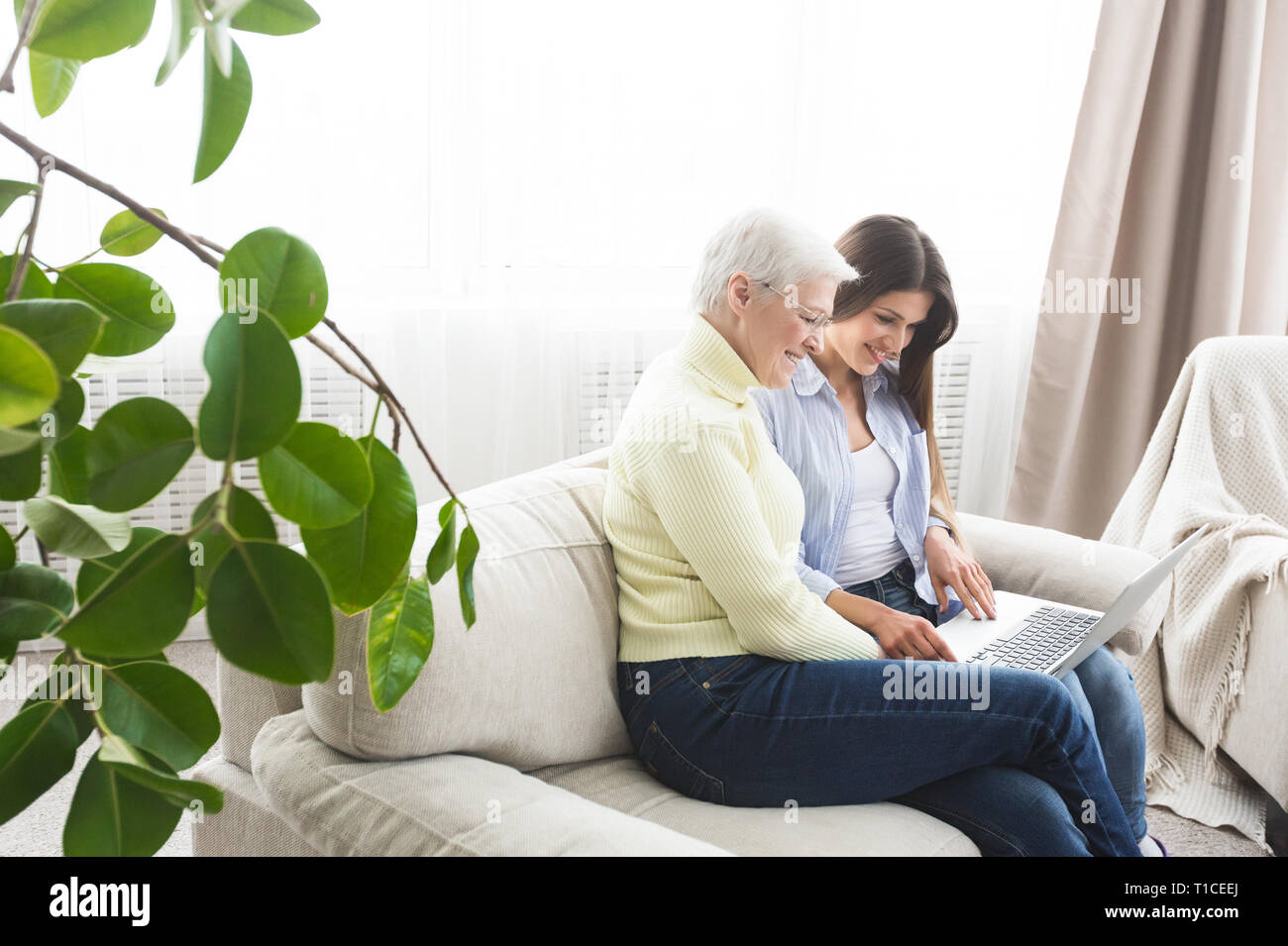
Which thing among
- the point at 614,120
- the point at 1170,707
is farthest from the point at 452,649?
the point at 614,120

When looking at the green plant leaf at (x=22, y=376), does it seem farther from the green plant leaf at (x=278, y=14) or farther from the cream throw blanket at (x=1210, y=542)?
the cream throw blanket at (x=1210, y=542)

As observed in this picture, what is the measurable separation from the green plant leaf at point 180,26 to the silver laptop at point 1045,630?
1.25m

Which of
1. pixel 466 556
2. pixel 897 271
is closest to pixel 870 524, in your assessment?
pixel 897 271

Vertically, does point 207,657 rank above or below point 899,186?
below

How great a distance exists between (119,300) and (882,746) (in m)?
0.94

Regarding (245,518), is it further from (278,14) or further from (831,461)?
(831,461)

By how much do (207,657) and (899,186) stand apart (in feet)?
7.09

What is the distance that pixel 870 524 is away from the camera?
66.9 inches

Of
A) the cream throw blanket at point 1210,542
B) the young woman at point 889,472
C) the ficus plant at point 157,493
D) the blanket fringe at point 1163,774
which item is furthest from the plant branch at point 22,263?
the blanket fringe at point 1163,774

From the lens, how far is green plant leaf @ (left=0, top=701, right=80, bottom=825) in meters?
0.41

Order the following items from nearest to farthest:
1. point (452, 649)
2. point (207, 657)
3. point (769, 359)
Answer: point (452, 649) → point (769, 359) → point (207, 657)
